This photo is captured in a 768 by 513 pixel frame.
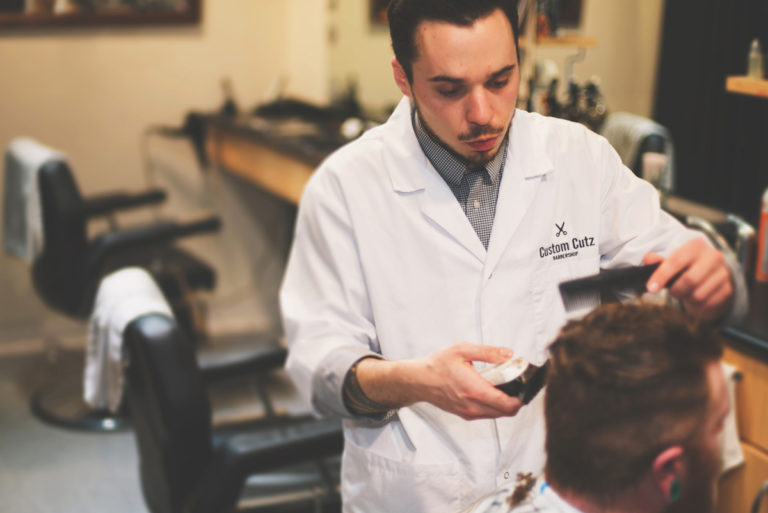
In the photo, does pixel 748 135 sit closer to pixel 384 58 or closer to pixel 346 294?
pixel 384 58

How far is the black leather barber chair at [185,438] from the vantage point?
179 centimetres

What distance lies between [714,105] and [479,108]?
1888mm

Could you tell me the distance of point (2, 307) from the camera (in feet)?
13.7

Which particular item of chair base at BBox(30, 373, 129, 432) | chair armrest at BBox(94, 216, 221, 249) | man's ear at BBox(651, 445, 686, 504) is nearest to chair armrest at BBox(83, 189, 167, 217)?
chair armrest at BBox(94, 216, 221, 249)

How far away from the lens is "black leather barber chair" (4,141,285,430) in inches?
128

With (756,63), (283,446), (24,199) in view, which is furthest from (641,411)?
(24,199)

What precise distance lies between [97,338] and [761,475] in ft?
5.29

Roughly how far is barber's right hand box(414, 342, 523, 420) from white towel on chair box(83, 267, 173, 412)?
3.03 ft

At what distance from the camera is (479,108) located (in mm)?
1257

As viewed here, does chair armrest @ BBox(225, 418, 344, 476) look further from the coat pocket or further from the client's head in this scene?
the client's head

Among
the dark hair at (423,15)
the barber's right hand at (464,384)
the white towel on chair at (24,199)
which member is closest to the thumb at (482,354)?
the barber's right hand at (464,384)

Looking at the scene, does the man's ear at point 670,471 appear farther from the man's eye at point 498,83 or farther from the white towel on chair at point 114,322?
the white towel on chair at point 114,322

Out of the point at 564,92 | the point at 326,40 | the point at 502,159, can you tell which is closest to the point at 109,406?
the point at 502,159

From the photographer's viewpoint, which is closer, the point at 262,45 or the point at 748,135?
the point at 748,135
